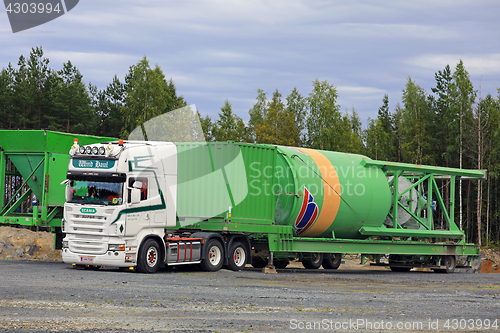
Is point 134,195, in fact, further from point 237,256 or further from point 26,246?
point 26,246

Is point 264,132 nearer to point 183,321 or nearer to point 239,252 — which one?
point 239,252

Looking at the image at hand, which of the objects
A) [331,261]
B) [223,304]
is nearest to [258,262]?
[331,261]

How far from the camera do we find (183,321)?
29.0 feet

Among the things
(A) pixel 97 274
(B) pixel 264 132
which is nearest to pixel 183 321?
(A) pixel 97 274

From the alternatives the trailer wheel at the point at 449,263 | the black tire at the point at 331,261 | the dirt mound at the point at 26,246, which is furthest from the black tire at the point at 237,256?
the dirt mound at the point at 26,246

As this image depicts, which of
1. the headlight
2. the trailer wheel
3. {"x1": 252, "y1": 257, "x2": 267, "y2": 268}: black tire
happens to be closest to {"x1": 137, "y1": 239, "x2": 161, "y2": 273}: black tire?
the headlight

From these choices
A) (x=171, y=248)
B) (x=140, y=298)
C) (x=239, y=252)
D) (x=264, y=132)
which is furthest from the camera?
(x=264, y=132)

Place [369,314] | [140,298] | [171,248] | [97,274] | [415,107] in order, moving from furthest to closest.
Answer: [415,107] < [171,248] < [97,274] < [140,298] < [369,314]

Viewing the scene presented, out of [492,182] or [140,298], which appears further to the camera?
[492,182]

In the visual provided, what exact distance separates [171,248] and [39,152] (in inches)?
249

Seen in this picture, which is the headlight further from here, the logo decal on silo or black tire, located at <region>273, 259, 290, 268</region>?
black tire, located at <region>273, 259, 290, 268</region>

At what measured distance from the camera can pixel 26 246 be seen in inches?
1031

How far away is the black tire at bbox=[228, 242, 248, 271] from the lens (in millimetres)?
18281

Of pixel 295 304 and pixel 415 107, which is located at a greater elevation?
pixel 415 107
